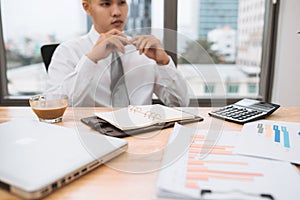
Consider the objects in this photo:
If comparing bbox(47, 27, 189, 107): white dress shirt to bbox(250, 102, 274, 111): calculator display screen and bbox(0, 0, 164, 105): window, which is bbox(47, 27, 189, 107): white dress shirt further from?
bbox(0, 0, 164, 105): window

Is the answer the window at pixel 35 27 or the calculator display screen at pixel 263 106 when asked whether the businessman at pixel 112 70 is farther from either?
the window at pixel 35 27

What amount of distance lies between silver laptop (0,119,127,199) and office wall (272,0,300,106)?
1.48m

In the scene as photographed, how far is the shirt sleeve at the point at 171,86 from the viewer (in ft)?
3.70

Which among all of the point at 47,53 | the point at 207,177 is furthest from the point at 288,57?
the point at 207,177

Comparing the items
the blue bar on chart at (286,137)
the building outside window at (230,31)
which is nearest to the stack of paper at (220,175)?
the blue bar on chart at (286,137)

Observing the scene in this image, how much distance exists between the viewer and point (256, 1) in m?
1.80

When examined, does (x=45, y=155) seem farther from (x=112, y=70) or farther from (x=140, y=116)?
(x=112, y=70)

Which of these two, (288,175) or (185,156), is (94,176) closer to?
(185,156)

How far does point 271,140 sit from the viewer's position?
0.66 metres

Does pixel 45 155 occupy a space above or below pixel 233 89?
above

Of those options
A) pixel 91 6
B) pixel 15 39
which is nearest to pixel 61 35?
pixel 15 39

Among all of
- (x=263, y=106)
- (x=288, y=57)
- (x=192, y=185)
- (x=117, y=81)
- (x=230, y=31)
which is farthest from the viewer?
(x=230, y=31)

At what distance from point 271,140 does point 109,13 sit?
930 mm

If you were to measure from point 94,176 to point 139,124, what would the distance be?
277 millimetres
